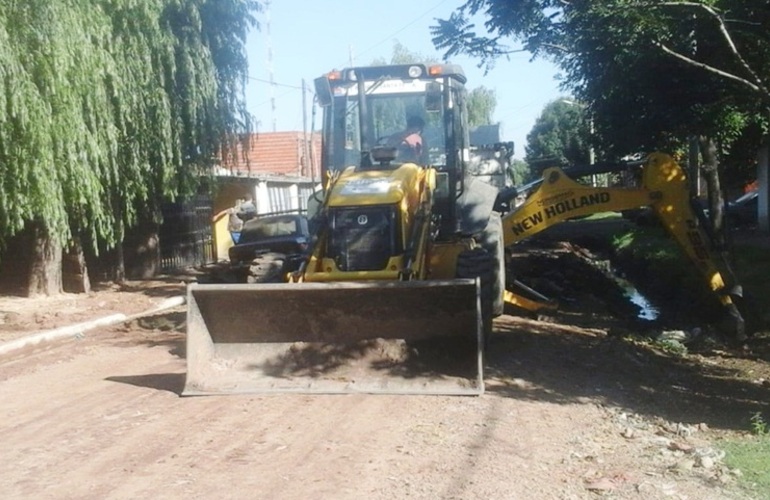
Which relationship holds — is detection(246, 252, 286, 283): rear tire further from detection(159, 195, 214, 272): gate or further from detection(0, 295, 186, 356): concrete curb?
detection(159, 195, 214, 272): gate

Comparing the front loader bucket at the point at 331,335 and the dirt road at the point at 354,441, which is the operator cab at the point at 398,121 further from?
the dirt road at the point at 354,441

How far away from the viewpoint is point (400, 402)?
30.8 ft

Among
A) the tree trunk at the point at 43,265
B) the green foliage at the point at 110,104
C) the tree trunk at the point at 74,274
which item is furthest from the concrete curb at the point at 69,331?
the tree trunk at the point at 74,274

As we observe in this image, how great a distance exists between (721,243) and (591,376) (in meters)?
5.54

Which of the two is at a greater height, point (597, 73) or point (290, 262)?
point (597, 73)

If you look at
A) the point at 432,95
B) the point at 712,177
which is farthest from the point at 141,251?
the point at 432,95

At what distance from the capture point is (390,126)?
1271 cm

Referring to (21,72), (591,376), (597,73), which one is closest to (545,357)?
(591,376)

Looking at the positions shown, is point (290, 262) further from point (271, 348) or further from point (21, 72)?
point (21, 72)

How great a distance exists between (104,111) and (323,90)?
5.93 m

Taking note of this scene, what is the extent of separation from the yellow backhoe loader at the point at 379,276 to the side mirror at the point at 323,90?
0.05 ft

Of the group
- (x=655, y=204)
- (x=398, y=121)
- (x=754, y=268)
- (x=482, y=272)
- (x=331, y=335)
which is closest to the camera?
(x=331, y=335)

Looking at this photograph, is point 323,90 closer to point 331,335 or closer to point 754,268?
point 331,335

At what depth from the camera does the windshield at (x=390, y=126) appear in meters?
12.5
